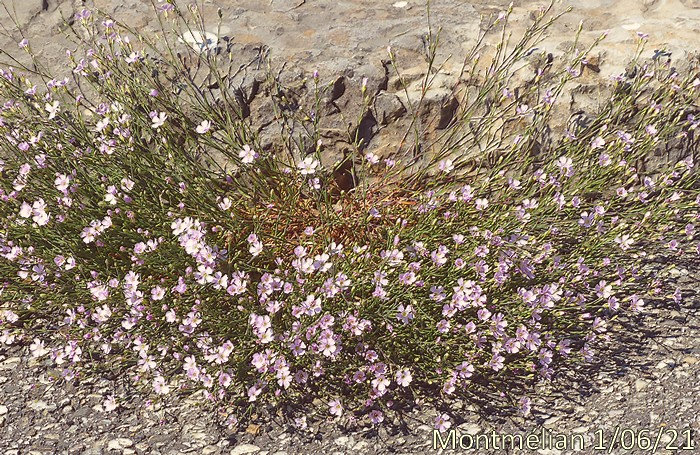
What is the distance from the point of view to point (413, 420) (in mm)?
2779

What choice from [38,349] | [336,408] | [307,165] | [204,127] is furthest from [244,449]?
[204,127]

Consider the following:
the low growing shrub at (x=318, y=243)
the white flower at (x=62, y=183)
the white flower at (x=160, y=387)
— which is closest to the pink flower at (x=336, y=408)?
the low growing shrub at (x=318, y=243)

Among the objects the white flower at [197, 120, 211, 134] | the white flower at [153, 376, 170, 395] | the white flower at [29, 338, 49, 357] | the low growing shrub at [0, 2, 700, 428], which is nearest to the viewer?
the white flower at [153, 376, 170, 395]

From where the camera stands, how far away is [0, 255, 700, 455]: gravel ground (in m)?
2.64

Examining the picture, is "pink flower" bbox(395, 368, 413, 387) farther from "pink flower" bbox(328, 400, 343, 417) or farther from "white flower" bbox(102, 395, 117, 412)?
"white flower" bbox(102, 395, 117, 412)

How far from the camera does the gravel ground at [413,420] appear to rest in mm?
2645

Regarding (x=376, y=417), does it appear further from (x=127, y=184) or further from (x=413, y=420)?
(x=127, y=184)

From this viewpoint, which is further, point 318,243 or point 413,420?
point 318,243

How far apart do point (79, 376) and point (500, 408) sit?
6.35ft

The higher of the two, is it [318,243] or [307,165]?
Answer: [307,165]

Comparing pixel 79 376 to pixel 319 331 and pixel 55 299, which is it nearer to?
pixel 55 299

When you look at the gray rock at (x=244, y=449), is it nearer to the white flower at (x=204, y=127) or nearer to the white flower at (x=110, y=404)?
the white flower at (x=110, y=404)

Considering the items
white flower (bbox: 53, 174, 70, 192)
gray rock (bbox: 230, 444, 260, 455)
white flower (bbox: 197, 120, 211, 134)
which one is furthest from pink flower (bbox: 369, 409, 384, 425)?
white flower (bbox: 53, 174, 70, 192)

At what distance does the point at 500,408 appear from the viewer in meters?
2.80
